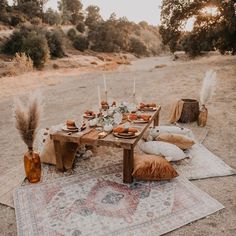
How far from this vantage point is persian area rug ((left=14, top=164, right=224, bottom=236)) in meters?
2.87

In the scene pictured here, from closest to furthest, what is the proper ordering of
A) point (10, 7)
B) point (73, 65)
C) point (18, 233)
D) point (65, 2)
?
point (18, 233), point (73, 65), point (10, 7), point (65, 2)

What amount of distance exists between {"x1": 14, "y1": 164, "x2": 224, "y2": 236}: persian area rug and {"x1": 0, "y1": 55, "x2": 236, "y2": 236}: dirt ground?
0.51 ft

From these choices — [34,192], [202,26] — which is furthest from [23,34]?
[34,192]

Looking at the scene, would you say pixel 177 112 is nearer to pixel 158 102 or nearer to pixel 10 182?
pixel 158 102

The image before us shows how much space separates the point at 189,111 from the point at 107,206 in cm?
369

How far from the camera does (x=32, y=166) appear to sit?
Result: 364cm

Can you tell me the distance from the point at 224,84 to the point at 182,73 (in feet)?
9.17

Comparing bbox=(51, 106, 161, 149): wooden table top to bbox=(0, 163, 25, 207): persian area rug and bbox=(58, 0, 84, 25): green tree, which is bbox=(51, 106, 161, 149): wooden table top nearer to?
bbox=(0, 163, 25, 207): persian area rug

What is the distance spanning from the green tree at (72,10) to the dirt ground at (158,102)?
31.0 meters

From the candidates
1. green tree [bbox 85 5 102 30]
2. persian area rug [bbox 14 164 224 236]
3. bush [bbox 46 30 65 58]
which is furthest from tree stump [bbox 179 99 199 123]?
green tree [bbox 85 5 102 30]

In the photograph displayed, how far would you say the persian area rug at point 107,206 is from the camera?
2869 mm

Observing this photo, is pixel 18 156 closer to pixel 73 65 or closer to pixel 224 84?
pixel 224 84

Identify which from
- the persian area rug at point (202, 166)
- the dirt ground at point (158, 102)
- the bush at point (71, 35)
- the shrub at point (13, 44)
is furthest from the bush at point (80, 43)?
the persian area rug at point (202, 166)

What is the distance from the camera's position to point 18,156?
15.4ft
